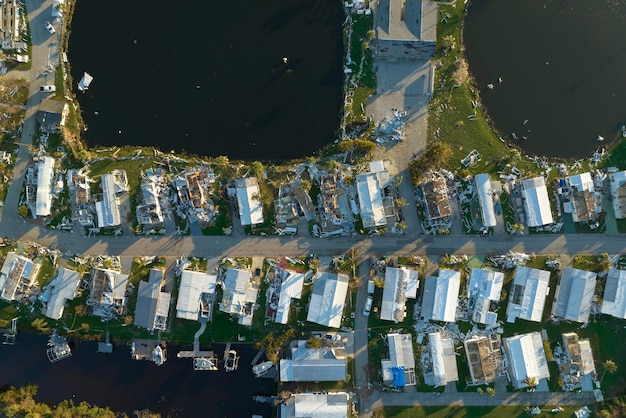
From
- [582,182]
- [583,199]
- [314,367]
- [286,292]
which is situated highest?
[582,182]

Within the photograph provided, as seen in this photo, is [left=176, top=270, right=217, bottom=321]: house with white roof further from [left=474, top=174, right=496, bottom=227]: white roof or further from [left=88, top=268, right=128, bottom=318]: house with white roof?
[left=474, top=174, right=496, bottom=227]: white roof

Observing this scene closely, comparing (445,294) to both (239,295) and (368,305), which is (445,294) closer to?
(368,305)

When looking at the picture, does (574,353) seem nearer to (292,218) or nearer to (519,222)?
(519,222)

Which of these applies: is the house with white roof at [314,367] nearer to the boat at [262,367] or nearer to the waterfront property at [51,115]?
the boat at [262,367]

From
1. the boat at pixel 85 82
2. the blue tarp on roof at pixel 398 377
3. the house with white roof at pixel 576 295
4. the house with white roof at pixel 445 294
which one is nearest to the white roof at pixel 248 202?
the house with white roof at pixel 445 294

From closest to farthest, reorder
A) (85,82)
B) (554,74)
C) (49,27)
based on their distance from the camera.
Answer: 1. (49,27)
2. (554,74)
3. (85,82)

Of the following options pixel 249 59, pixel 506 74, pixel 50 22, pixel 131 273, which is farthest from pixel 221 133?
pixel 506 74

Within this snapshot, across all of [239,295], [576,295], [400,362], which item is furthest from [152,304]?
[576,295]
